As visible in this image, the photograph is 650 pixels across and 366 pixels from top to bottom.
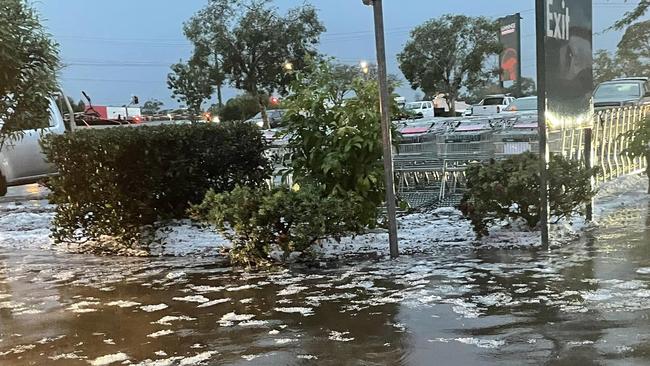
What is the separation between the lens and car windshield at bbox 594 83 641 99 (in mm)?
18753

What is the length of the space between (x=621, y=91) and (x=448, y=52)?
1603cm

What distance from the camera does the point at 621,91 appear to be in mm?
19125

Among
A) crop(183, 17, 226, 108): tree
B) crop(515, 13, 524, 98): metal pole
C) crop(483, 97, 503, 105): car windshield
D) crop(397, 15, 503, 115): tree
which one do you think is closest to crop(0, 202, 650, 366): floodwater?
crop(183, 17, 226, 108): tree

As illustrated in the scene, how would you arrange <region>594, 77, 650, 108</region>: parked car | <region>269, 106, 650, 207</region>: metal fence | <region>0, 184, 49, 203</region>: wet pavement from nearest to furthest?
<region>269, 106, 650, 207</region>: metal fence
<region>0, 184, 49, 203</region>: wet pavement
<region>594, 77, 650, 108</region>: parked car

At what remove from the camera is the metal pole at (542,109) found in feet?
20.5

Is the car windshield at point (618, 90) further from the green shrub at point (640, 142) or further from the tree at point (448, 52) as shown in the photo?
the tree at point (448, 52)

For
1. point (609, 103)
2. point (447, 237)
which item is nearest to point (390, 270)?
point (447, 237)

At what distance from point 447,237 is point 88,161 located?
4224 millimetres

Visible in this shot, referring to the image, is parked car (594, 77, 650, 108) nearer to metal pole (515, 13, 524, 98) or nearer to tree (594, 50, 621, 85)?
tree (594, 50, 621, 85)

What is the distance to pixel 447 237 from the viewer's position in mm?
7281

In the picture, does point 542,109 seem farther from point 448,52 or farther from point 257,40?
point 448,52

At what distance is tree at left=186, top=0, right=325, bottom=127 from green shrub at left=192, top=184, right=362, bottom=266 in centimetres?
1867

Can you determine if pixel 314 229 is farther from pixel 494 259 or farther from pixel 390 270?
pixel 494 259

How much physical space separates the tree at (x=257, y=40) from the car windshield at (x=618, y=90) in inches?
430
